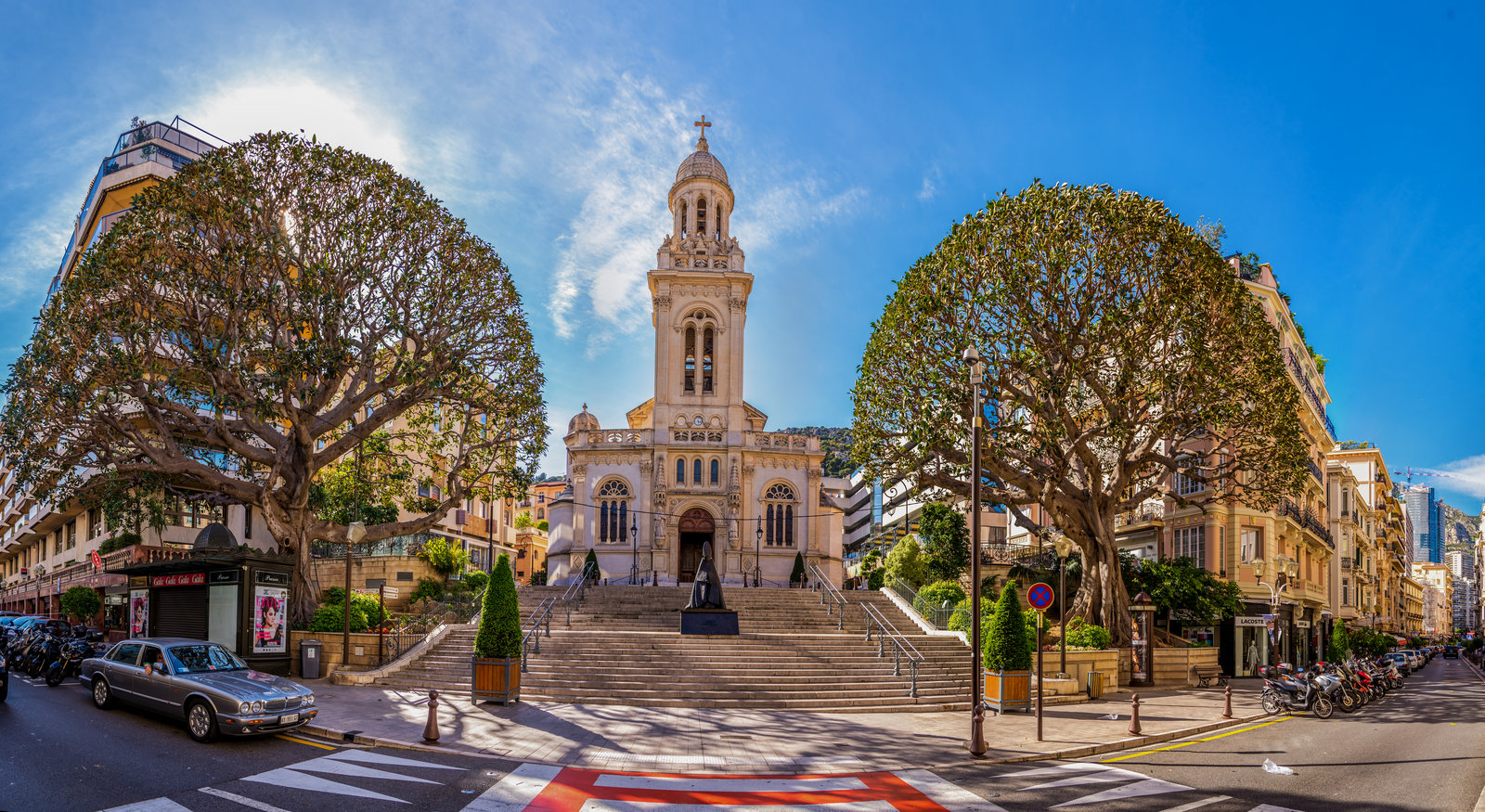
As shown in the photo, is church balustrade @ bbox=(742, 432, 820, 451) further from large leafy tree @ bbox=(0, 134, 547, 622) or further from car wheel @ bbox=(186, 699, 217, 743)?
car wheel @ bbox=(186, 699, 217, 743)

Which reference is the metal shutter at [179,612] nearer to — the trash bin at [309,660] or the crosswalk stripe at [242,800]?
the trash bin at [309,660]

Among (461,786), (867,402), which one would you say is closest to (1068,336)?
(867,402)

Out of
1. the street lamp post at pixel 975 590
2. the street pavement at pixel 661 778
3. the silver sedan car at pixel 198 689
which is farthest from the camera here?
the street lamp post at pixel 975 590

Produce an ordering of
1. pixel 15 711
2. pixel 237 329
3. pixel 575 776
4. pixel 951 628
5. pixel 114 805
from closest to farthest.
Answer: pixel 114 805 < pixel 575 776 < pixel 15 711 < pixel 237 329 < pixel 951 628

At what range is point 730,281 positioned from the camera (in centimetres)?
4684

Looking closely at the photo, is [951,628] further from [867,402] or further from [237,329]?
[237,329]

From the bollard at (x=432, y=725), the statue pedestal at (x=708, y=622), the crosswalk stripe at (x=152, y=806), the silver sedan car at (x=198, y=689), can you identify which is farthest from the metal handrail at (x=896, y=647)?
the crosswalk stripe at (x=152, y=806)

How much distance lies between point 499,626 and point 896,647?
1088 centimetres

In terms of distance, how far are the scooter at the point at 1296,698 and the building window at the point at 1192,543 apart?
13.2m

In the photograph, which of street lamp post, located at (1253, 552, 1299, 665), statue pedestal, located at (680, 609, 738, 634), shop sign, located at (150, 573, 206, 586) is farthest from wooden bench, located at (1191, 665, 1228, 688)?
shop sign, located at (150, 573, 206, 586)

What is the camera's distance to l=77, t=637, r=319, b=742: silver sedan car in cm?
1345

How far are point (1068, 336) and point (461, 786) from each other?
20929 mm

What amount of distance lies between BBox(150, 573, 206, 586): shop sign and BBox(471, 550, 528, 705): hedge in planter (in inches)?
342

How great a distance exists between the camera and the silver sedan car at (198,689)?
530 inches
